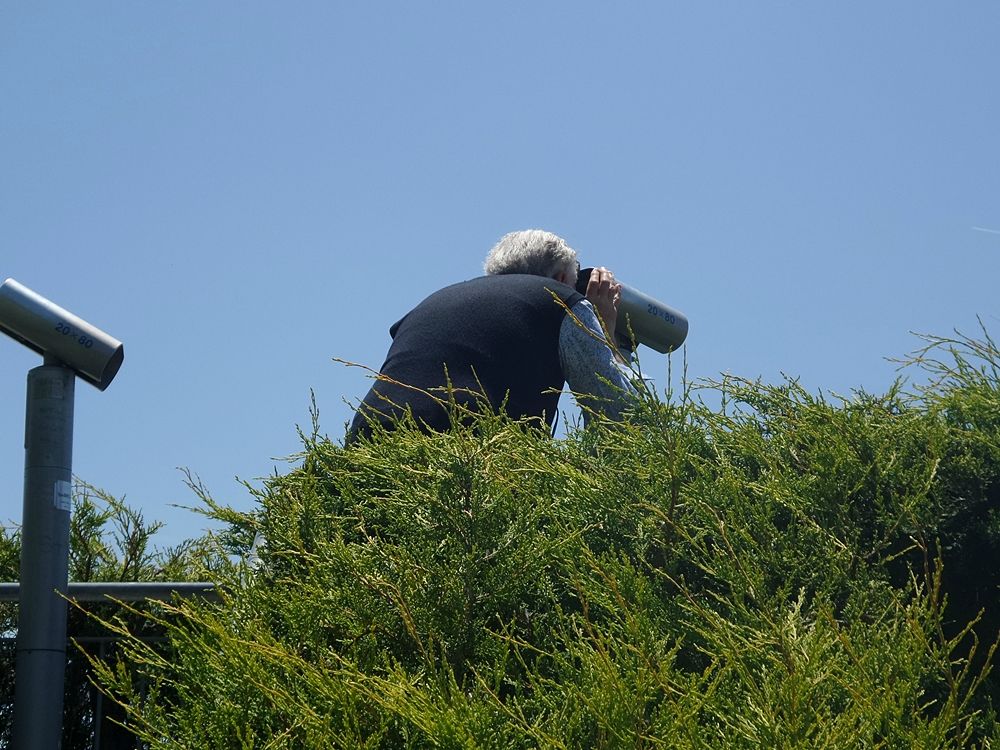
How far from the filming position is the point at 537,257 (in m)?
4.18

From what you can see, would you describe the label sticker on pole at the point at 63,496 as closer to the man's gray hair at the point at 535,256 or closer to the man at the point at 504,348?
the man at the point at 504,348

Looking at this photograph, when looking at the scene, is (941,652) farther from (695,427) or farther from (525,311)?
(525,311)

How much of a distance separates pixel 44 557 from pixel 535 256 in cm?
209

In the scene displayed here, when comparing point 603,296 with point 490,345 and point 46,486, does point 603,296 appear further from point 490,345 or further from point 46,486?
point 46,486

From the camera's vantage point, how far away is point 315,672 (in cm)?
201

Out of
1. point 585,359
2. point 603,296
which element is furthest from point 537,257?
point 585,359

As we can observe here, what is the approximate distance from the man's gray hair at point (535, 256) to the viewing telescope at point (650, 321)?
0.64 meters

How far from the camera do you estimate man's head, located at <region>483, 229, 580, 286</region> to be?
4180 mm

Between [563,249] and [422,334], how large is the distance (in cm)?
83

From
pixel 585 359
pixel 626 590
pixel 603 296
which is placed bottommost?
pixel 626 590

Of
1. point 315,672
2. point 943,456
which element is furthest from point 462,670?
point 943,456

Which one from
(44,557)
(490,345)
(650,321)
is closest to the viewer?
(490,345)

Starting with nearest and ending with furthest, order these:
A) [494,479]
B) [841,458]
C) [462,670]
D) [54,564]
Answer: [462,670] → [494,479] → [841,458] → [54,564]

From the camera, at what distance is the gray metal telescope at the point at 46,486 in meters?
3.88
